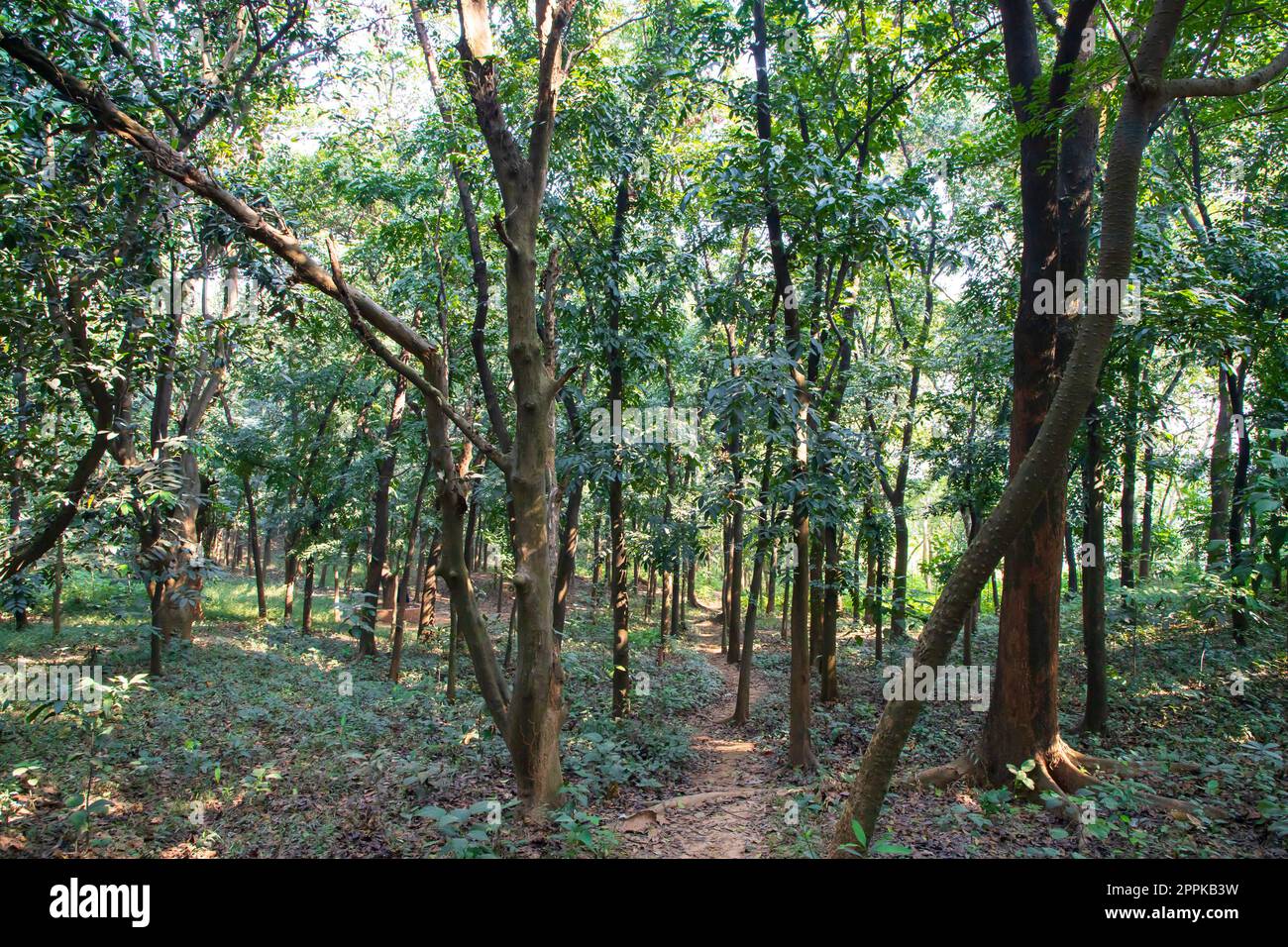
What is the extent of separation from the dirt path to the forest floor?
0.10ft

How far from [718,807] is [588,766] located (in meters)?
1.43

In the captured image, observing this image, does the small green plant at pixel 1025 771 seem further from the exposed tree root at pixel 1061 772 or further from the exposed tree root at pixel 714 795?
the exposed tree root at pixel 714 795

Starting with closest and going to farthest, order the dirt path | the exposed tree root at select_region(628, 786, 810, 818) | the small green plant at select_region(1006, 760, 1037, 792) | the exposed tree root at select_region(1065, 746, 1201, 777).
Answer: the dirt path < the small green plant at select_region(1006, 760, 1037, 792) < the exposed tree root at select_region(1065, 746, 1201, 777) < the exposed tree root at select_region(628, 786, 810, 818)

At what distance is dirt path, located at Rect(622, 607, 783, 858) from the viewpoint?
562 centimetres

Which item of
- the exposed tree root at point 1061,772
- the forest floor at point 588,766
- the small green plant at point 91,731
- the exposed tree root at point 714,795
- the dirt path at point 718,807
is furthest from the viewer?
the exposed tree root at point 714,795

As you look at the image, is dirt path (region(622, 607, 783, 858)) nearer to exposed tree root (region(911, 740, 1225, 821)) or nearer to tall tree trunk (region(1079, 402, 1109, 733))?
exposed tree root (region(911, 740, 1225, 821))

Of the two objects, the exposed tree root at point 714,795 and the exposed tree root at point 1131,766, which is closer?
the exposed tree root at point 1131,766

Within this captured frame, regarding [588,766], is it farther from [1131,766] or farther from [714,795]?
[1131,766]

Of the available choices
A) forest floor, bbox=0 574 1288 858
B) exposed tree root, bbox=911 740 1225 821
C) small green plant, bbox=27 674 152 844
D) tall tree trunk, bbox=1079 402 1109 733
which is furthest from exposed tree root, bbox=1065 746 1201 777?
small green plant, bbox=27 674 152 844

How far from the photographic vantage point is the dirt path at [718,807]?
221 inches

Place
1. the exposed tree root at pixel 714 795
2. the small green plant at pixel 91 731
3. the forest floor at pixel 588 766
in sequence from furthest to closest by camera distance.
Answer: the exposed tree root at pixel 714 795
the forest floor at pixel 588 766
the small green plant at pixel 91 731

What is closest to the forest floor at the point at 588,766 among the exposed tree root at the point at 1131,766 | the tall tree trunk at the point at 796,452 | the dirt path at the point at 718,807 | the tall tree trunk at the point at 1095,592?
the dirt path at the point at 718,807

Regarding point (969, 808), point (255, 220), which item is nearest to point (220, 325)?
point (255, 220)

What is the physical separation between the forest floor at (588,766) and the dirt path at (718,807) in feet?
0.10
